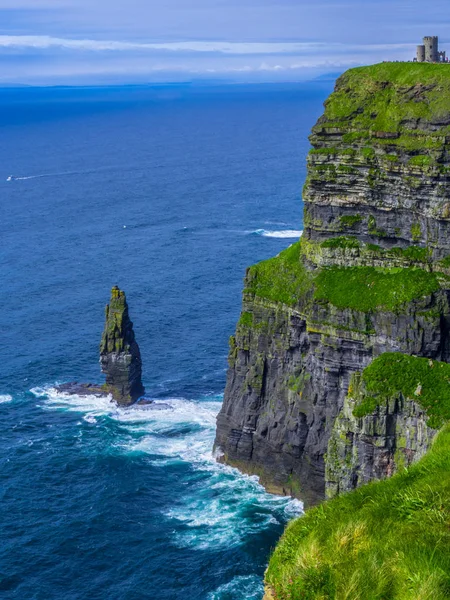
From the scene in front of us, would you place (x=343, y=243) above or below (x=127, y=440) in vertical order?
above

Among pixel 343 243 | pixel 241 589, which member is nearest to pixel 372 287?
pixel 343 243

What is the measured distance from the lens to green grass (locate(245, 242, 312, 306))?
87200mm

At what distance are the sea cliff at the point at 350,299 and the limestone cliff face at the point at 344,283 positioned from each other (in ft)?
0.36

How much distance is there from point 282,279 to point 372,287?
34.0 feet

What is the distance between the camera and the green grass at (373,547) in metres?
29.4

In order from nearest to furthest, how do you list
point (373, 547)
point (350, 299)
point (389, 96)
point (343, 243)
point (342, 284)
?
point (373, 547) < point (350, 299) < point (342, 284) < point (343, 243) < point (389, 96)

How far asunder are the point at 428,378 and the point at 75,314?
75.4m

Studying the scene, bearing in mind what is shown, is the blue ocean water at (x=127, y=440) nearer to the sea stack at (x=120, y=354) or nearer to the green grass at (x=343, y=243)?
the sea stack at (x=120, y=354)

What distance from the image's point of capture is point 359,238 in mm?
87188

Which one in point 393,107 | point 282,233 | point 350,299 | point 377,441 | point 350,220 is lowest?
point 377,441

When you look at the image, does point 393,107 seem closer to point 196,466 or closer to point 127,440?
point 196,466

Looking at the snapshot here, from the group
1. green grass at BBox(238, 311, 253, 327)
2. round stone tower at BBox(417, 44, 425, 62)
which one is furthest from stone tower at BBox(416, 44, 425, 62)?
green grass at BBox(238, 311, 253, 327)

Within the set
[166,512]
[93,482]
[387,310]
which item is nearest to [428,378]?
[387,310]

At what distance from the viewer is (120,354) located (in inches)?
4284
